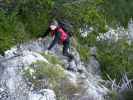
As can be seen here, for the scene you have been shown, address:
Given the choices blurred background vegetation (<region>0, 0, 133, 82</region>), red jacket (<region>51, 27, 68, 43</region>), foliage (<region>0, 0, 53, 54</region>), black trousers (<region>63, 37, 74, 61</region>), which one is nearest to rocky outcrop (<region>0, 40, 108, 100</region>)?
black trousers (<region>63, 37, 74, 61</region>)

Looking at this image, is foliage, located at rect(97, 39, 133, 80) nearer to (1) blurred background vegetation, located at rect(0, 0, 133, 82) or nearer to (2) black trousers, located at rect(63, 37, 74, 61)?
(1) blurred background vegetation, located at rect(0, 0, 133, 82)

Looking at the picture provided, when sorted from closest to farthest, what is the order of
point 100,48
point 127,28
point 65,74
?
point 65,74 → point 100,48 → point 127,28

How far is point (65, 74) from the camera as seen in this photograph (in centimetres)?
1234

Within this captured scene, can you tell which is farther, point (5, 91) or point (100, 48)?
point (100, 48)

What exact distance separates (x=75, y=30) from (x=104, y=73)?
238 cm

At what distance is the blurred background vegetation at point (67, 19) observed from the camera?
15656mm

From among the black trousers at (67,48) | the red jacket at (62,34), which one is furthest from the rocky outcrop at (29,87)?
the red jacket at (62,34)

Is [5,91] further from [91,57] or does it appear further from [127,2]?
[127,2]

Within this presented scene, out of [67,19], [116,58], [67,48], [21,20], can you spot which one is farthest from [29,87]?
[21,20]

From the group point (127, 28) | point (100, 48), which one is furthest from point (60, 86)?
point (127, 28)

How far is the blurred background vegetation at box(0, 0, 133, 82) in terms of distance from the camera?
1566 cm

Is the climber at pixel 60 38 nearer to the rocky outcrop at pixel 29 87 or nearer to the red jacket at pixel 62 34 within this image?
the red jacket at pixel 62 34

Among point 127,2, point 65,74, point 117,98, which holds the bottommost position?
point 117,98

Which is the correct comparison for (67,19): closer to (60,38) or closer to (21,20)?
(21,20)
